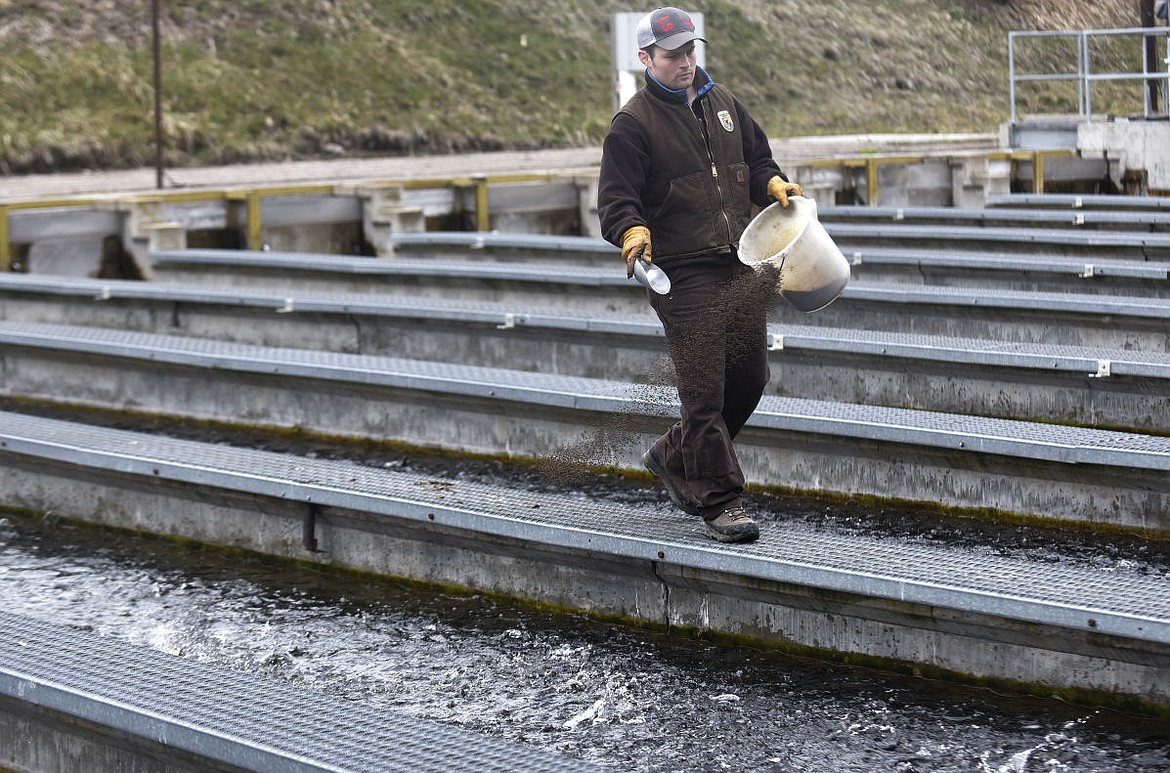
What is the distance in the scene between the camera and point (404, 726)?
12.1ft

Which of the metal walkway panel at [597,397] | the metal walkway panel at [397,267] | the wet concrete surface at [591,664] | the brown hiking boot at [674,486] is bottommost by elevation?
the wet concrete surface at [591,664]

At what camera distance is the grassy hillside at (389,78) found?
2392cm

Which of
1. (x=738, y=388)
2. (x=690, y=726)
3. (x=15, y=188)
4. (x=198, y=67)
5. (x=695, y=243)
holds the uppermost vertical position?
(x=198, y=67)

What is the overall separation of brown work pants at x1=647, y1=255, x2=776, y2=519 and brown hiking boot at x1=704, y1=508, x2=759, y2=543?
0.03 meters

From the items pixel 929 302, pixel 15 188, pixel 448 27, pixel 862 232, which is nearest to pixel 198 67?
pixel 448 27

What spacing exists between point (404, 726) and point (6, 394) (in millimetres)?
6128

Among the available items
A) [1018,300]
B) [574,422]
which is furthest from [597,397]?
[1018,300]

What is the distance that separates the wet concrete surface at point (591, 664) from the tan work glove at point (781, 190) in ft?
4.93

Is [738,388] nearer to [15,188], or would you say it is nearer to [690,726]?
[690,726]

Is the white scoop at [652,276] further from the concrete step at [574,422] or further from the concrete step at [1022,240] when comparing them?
the concrete step at [1022,240]

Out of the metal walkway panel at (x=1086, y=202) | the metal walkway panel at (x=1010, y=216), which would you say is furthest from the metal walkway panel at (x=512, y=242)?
the metal walkway panel at (x=1086, y=202)

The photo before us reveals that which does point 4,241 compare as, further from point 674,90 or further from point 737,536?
point 737,536

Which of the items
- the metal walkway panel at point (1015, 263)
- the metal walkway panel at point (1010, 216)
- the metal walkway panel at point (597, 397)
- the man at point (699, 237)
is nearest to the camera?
the man at point (699, 237)

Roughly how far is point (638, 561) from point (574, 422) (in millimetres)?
2126
